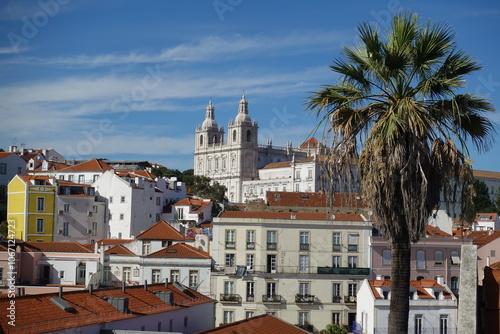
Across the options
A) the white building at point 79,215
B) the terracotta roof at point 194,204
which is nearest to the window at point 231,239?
the white building at point 79,215

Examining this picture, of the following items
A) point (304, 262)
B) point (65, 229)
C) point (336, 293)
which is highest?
point (65, 229)

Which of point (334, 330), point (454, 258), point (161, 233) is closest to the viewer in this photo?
point (334, 330)

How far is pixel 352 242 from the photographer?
55.4 metres

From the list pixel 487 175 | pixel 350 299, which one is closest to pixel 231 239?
pixel 350 299

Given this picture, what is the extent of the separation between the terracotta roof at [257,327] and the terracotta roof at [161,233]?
31.8 metres

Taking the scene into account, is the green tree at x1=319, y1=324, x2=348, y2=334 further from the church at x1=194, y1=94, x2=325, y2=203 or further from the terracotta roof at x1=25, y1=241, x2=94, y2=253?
the church at x1=194, y1=94, x2=325, y2=203

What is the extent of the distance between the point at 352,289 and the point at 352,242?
3.46 m

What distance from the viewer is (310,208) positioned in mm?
84500

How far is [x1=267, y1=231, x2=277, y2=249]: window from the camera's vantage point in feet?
181

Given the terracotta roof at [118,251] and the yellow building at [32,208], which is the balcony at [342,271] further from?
the yellow building at [32,208]

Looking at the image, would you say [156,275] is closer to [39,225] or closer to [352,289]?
[352,289]

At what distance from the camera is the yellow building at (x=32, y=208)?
244 feet

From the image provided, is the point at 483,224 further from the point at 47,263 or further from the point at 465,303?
the point at 465,303

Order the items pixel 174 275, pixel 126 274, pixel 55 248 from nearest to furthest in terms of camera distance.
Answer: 1. pixel 174 275
2. pixel 126 274
3. pixel 55 248
